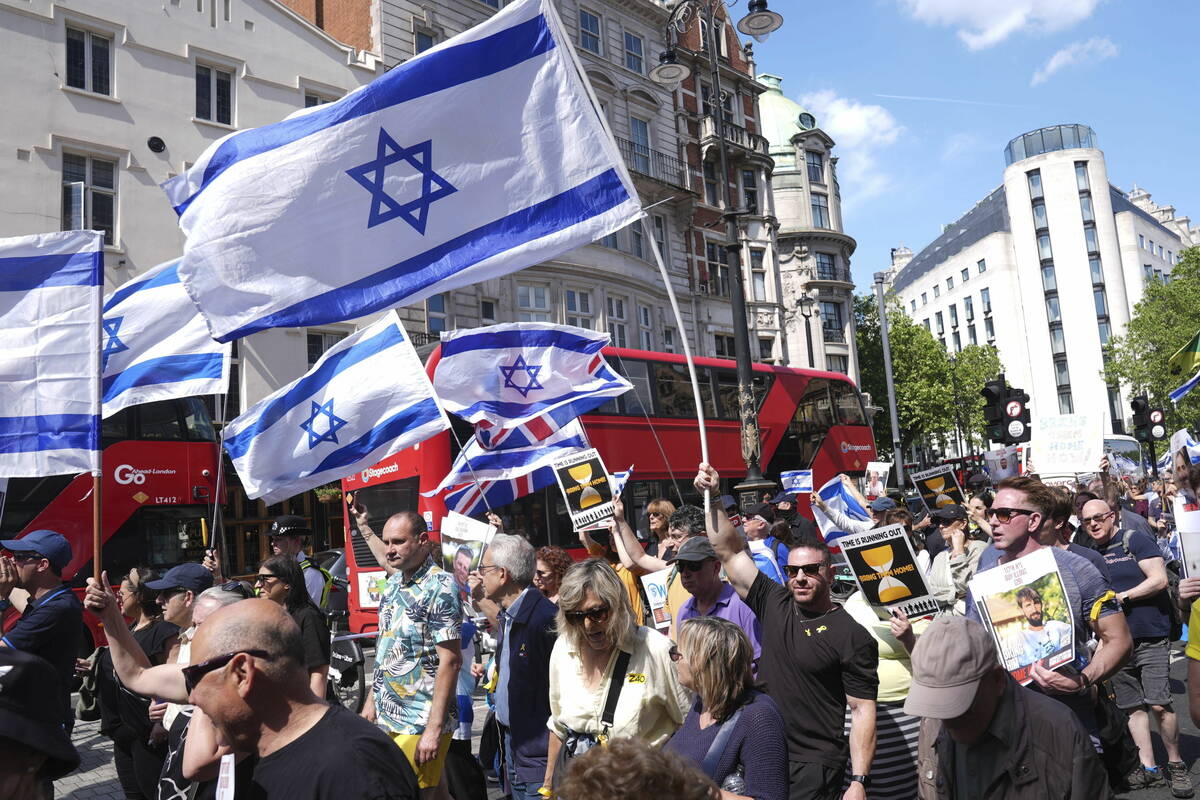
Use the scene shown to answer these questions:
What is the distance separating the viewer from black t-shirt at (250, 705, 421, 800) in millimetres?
2277

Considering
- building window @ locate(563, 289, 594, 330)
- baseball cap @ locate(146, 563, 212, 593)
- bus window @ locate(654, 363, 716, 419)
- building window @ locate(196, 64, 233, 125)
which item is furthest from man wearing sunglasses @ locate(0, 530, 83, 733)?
building window @ locate(563, 289, 594, 330)

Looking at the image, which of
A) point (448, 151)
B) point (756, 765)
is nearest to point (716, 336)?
point (448, 151)

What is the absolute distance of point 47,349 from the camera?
6242mm

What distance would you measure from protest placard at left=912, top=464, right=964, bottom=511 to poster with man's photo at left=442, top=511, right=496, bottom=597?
22.4 ft

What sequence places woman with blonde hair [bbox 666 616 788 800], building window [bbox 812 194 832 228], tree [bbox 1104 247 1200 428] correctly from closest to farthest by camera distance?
woman with blonde hair [bbox 666 616 788 800] → building window [bbox 812 194 832 228] → tree [bbox 1104 247 1200 428]

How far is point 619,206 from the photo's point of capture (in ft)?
17.4

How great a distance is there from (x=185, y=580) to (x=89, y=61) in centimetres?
1919

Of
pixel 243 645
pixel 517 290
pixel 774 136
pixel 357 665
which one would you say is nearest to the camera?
pixel 243 645

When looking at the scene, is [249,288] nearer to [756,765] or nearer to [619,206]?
[619,206]

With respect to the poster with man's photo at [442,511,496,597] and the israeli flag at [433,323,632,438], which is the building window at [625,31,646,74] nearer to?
the israeli flag at [433,323,632,438]

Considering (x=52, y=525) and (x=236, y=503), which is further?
(x=236, y=503)

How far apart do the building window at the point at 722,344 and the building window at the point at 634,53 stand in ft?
33.2

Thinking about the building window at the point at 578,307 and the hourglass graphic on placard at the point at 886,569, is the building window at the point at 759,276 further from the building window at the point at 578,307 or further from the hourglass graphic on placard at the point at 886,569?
the hourglass graphic on placard at the point at 886,569

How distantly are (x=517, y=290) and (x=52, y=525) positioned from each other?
16.6m
